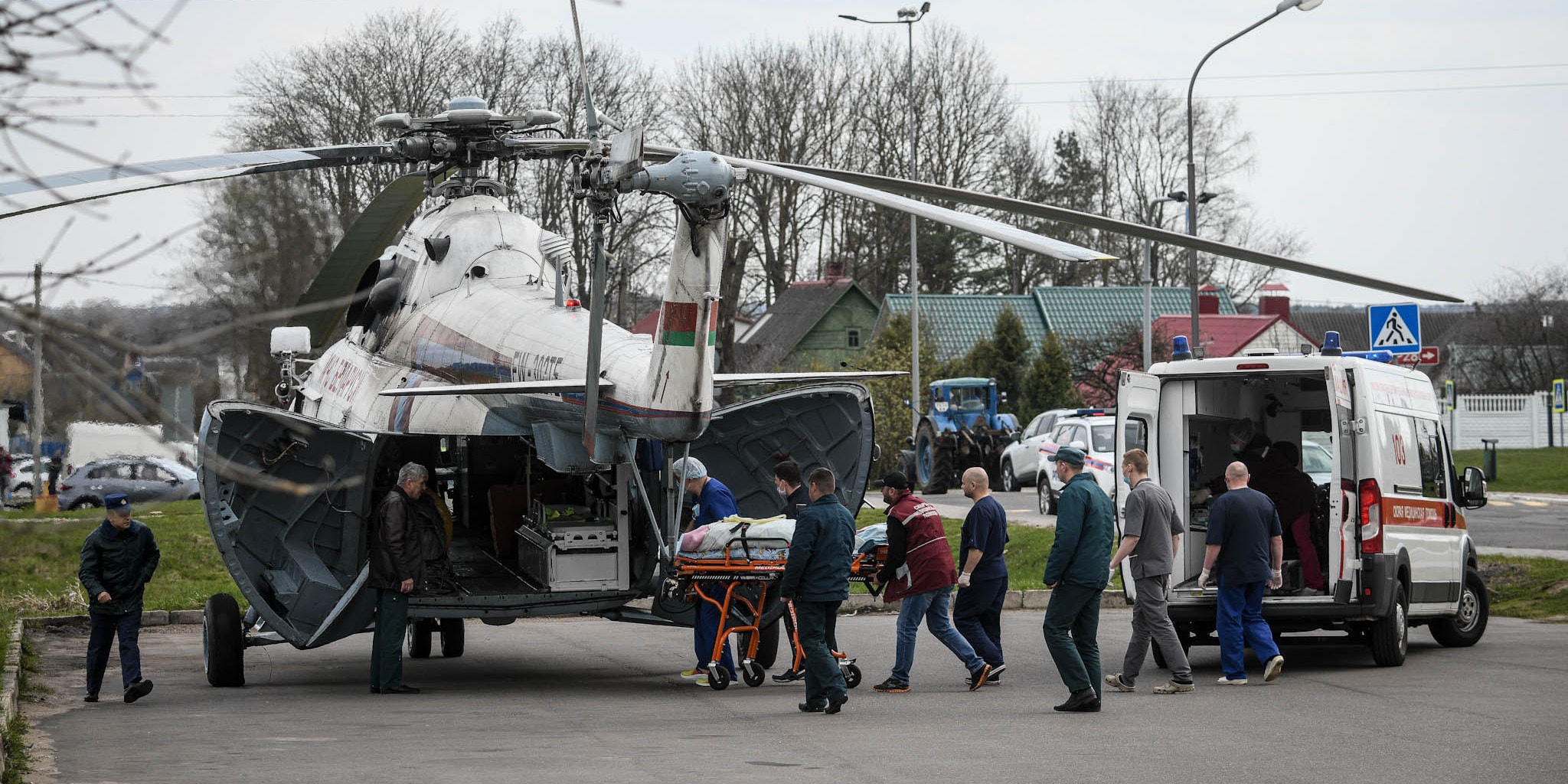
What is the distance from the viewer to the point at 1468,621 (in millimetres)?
14719

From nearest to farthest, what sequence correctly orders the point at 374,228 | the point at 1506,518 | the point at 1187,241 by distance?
the point at 1187,241, the point at 374,228, the point at 1506,518

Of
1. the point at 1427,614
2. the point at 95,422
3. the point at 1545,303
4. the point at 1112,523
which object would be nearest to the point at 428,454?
the point at 1112,523

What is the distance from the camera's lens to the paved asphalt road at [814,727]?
28.1ft

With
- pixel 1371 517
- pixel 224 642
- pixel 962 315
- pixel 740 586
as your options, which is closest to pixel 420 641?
pixel 224 642

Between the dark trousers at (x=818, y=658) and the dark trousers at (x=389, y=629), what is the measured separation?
314 cm

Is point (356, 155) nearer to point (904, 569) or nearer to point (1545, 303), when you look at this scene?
point (904, 569)

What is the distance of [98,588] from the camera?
39.4ft

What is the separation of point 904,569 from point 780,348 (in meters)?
57.2

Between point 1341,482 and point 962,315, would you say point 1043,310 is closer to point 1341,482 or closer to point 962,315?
point 962,315

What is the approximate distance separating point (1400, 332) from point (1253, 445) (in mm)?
5179

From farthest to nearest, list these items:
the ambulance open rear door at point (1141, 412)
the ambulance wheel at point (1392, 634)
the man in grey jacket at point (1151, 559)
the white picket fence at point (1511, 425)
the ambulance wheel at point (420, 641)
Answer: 1. the white picket fence at point (1511, 425)
2. the ambulance wheel at point (420, 641)
3. the ambulance open rear door at point (1141, 412)
4. the ambulance wheel at point (1392, 634)
5. the man in grey jacket at point (1151, 559)

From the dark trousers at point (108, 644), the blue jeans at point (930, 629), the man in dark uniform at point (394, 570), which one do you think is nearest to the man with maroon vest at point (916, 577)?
the blue jeans at point (930, 629)

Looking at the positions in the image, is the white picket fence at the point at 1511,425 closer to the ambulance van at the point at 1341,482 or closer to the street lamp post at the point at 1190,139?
the street lamp post at the point at 1190,139

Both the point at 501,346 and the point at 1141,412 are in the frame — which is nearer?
the point at 501,346
